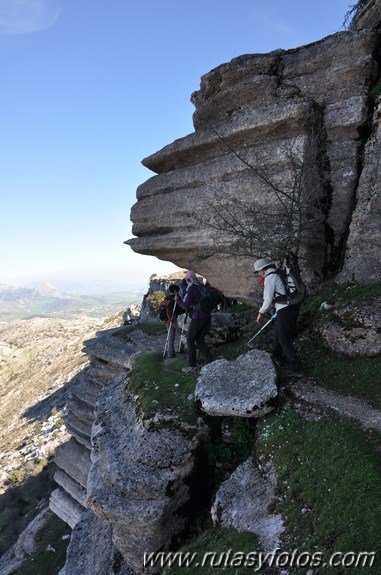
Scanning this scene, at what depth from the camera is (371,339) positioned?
30.0 feet

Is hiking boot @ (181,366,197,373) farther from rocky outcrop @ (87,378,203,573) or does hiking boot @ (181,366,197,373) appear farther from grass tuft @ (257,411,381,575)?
grass tuft @ (257,411,381,575)

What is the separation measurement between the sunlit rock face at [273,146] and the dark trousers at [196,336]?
3.39 metres

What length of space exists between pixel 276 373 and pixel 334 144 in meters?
8.90

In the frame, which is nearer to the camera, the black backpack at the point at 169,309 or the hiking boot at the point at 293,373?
the hiking boot at the point at 293,373

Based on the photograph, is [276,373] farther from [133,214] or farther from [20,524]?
[20,524]


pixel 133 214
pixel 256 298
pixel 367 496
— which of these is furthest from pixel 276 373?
pixel 133 214

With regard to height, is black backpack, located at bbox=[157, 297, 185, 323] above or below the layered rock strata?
above

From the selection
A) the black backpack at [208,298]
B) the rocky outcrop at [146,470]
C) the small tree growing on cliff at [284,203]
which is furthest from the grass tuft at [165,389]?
the small tree growing on cliff at [284,203]

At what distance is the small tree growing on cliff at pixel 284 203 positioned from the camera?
11.6 m

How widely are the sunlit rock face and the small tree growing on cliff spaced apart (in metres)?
0.07

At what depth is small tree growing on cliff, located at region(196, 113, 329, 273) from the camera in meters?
11.6

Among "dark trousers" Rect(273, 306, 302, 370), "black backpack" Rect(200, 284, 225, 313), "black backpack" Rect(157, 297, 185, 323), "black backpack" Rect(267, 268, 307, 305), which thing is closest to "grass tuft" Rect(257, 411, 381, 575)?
"dark trousers" Rect(273, 306, 302, 370)

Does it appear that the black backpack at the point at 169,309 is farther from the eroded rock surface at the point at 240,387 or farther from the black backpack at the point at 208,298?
the eroded rock surface at the point at 240,387

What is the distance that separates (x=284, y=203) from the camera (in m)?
12.8
